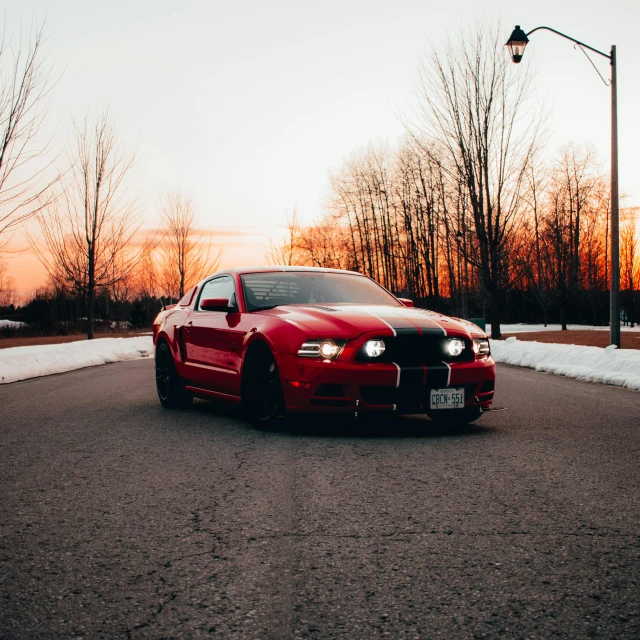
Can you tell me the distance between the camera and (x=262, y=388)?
7117 millimetres

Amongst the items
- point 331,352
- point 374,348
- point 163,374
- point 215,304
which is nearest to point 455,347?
point 374,348

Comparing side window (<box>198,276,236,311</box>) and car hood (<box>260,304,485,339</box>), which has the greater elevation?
side window (<box>198,276,236,311</box>)

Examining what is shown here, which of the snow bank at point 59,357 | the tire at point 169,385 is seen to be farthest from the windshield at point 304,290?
the snow bank at point 59,357

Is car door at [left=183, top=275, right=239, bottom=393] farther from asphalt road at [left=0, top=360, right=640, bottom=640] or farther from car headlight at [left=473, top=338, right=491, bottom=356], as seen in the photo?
car headlight at [left=473, top=338, right=491, bottom=356]

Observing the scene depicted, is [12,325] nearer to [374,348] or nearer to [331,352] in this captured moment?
[331,352]

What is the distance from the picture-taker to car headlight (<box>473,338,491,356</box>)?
7.06 m

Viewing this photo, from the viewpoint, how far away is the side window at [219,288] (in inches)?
326

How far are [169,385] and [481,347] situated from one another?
381 cm

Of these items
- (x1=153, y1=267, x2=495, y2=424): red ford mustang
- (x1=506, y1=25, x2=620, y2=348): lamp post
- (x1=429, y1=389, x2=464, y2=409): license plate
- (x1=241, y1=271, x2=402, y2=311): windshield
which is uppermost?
(x1=506, y1=25, x2=620, y2=348): lamp post

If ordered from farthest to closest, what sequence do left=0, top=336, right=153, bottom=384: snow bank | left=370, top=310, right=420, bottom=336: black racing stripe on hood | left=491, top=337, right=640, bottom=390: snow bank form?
1. left=0, top=336, right=153, bottom=384: snow bank
2. left=491, top=337, right=640, bottom=390: snow bank
3. left=370, top=310, right=420, bottom=336: black racing stripe on hood

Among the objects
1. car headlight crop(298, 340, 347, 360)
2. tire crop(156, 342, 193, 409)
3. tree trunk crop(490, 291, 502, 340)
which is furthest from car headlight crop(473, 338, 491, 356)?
tree trunk crop(490, 291, 502, 340)

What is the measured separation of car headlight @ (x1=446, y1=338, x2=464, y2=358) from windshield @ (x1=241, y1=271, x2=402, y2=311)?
1234 millimetres

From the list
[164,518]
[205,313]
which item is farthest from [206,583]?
[205,313]

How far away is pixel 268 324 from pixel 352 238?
53.9m
